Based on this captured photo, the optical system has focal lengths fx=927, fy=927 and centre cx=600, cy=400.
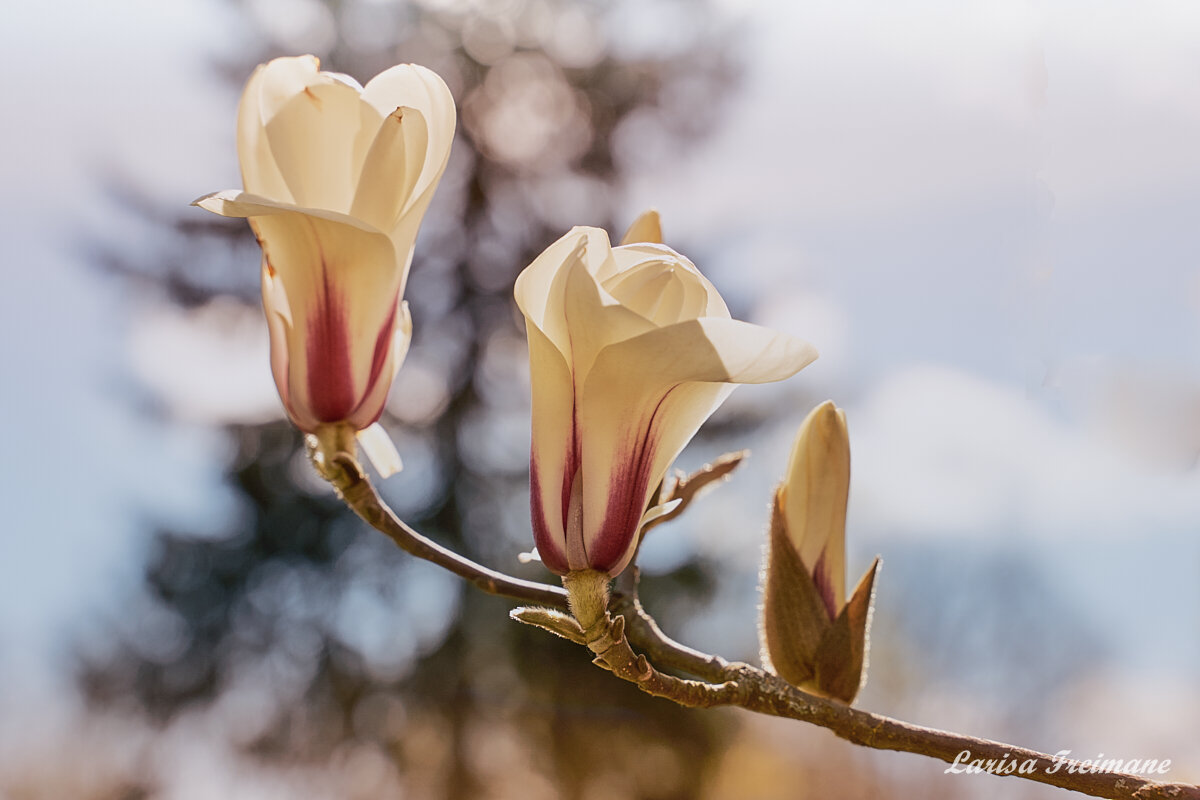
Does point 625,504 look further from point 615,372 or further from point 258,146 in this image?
point 258,146

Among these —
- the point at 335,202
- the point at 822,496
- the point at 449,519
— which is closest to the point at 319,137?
the point at 335,202

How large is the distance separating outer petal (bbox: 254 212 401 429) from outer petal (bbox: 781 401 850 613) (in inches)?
6.5

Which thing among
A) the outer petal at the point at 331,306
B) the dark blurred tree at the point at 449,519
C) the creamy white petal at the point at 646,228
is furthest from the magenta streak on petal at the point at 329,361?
the dark blurred tree at the point at 449,519

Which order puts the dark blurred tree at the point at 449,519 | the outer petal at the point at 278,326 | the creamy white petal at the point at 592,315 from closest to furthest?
1. the creamy white petal at the point at 592,315
2. the outer petal at the point at 278,326
3. the dark blurred tree at the point at 449,519

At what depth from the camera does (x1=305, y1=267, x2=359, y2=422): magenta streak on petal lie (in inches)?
13.3

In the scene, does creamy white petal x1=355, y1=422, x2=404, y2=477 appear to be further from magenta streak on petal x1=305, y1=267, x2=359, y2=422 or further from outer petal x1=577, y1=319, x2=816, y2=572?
outer petal x1=577, y1=319, x2=816, y2=572

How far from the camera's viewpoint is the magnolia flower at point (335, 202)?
1.03ft

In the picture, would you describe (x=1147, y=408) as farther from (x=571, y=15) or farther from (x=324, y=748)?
(x=571, y=15)

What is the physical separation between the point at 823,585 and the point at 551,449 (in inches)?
6.0

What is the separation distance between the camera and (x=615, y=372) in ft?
0.84

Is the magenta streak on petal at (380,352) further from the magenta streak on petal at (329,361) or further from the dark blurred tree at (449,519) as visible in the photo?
the dark blurred tree at (449,519)

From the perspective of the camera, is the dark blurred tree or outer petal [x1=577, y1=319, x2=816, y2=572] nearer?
outer petal [x1=577, y1=319, x2=816, y2=572]

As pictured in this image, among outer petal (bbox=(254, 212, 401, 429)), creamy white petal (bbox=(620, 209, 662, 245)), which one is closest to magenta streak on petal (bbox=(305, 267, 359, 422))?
outer petal (bbox=(254, 212, 401, 429))

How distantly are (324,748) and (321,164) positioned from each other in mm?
3051
